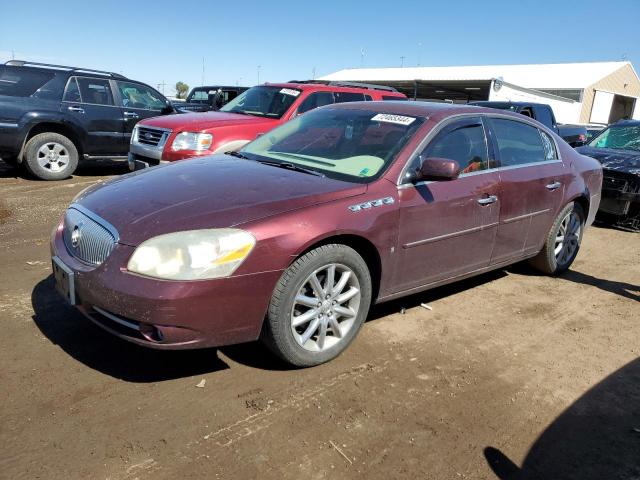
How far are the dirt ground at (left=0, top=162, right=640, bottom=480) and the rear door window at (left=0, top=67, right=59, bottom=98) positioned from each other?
5502mm

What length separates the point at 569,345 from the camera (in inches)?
150

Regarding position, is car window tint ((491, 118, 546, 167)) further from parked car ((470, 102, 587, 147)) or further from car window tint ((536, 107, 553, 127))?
car window tint ((536, 107, 553, 127))

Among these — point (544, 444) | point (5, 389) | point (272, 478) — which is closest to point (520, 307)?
point (544, 444)

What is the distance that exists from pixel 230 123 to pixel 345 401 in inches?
211

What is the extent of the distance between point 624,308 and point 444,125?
234 centimetres

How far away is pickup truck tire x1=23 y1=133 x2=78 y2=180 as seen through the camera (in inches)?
344

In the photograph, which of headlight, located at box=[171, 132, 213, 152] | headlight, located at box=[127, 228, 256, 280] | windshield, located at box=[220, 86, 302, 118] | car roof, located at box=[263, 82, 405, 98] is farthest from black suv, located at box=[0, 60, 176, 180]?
headlight, located at box=[127, 228, 256, 280]

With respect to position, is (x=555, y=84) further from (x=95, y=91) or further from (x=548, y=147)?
(x=548, y=147)

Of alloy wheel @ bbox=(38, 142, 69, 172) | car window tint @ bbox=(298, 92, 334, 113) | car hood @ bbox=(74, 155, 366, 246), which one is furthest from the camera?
alloy wheel @ bbox=(38, 142, 69, 172)

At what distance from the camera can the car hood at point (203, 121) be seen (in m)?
7.25

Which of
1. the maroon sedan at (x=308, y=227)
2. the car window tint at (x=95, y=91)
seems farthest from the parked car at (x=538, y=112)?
the car window tint at (x=95, y=91)

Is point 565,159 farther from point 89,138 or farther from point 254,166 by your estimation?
point 89,138

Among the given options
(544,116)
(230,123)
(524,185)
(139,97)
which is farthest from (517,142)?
(139,97)

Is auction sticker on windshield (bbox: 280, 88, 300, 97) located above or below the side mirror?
above
